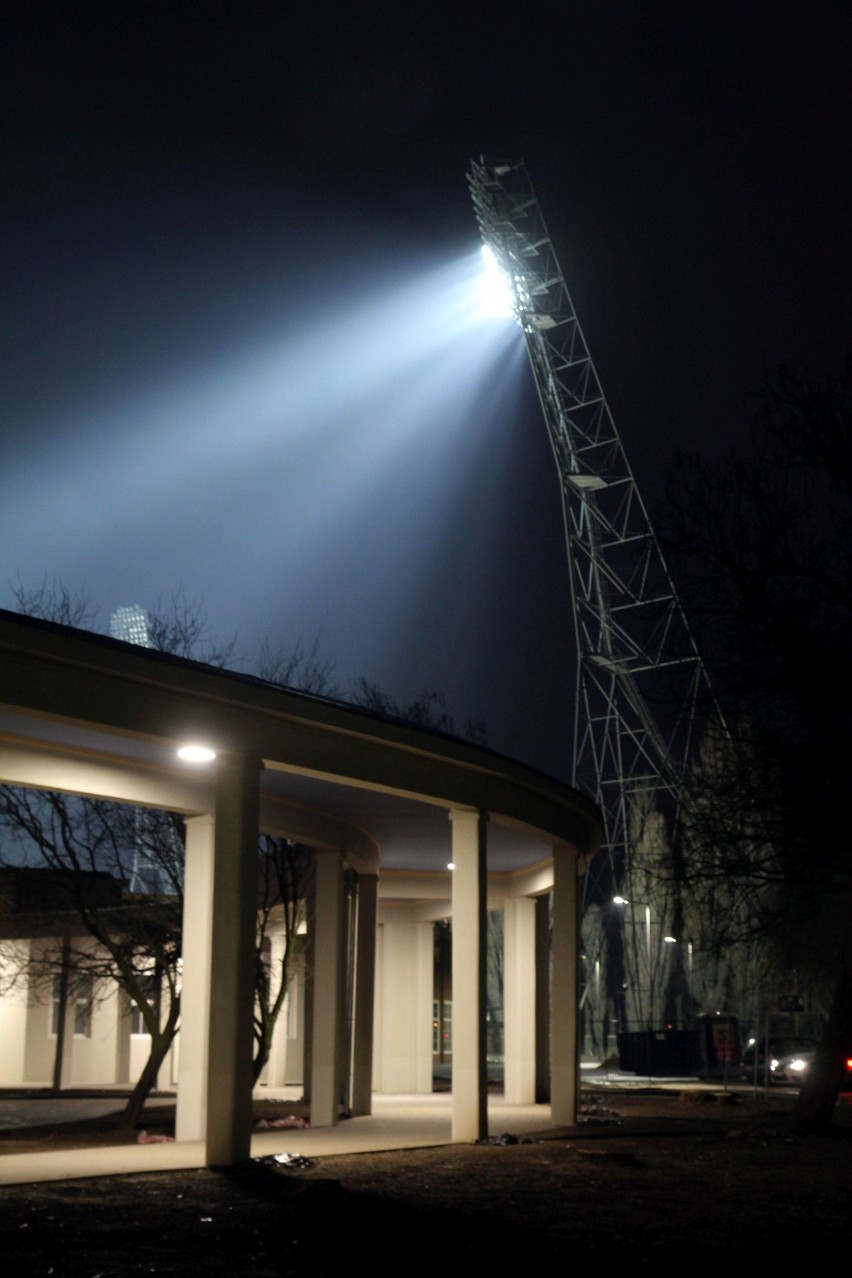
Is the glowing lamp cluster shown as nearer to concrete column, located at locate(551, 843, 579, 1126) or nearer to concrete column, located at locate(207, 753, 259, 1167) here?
concrete column, located at locate(551, 843, 579, 1126)

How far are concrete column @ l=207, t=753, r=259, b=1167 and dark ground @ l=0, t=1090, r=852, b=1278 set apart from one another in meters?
0.40

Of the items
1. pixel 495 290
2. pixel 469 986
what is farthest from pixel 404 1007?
pixel 495 290

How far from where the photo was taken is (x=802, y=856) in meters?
16.9

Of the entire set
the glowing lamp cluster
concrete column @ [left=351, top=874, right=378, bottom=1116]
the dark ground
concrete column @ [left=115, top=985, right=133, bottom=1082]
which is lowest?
the dark ground

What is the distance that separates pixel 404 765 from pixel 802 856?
16.4 ft

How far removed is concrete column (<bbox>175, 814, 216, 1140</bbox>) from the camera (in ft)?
51.9

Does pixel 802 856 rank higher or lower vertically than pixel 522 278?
lower

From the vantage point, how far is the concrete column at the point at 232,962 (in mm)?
12914

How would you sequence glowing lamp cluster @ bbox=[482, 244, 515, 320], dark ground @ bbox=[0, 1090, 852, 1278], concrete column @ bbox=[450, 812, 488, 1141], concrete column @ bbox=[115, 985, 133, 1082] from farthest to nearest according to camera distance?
glowing lamp cluster @ bbox=[482, 244, 515, 320], concrete column @ bbox=[115, 985, 133, 1082], concrete column @ bbox=[450, 812, 488, 1141], dark ground @ bbox=[0, 1090, 852, 1278]

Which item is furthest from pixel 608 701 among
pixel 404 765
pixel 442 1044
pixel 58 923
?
pixel 404 765

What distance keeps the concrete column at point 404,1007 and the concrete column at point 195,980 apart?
1192 centimetres

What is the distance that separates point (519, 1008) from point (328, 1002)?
693cm

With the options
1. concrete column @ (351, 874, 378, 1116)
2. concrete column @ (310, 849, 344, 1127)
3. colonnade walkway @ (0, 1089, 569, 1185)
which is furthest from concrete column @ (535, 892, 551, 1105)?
concrete column @ (310, 849, 344, 1127)

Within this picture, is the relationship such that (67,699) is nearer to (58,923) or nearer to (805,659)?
(805,659)
